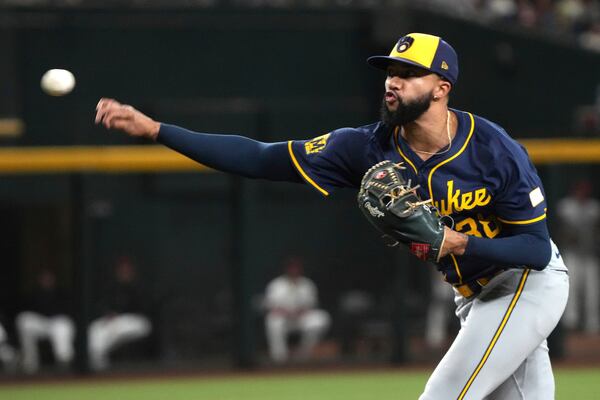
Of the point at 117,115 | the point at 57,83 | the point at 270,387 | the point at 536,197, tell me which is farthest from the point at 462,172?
the point at 270,387

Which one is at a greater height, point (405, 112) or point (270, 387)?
point (405, 112)

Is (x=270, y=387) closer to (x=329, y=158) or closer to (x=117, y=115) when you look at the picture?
(x=329, y=158)

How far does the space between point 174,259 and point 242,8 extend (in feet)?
17.4

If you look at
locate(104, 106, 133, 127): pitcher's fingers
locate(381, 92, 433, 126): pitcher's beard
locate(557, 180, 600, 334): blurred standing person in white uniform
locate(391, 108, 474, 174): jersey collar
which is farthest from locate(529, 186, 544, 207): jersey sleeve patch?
locate(557, 180, 600, 334): blurred standing person in white uniform

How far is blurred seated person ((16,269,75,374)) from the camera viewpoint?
10359mm

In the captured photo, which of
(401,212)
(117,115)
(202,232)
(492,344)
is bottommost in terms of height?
(202,232)

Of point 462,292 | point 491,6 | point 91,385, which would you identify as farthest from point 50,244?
point 491,6

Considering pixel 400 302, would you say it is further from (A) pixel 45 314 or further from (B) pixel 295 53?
(B) pixel 295 53

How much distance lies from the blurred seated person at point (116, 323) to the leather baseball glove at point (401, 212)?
21.4ft

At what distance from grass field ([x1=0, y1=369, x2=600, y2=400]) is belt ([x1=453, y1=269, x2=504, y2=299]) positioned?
379 centimetres

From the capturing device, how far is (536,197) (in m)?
4.41

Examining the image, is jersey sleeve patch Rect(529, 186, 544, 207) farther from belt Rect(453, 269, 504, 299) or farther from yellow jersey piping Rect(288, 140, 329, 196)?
yellow jersey piping Rect(288, 140, 329, 196)

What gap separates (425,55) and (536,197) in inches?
26.8

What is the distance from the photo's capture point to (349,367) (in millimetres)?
10656
